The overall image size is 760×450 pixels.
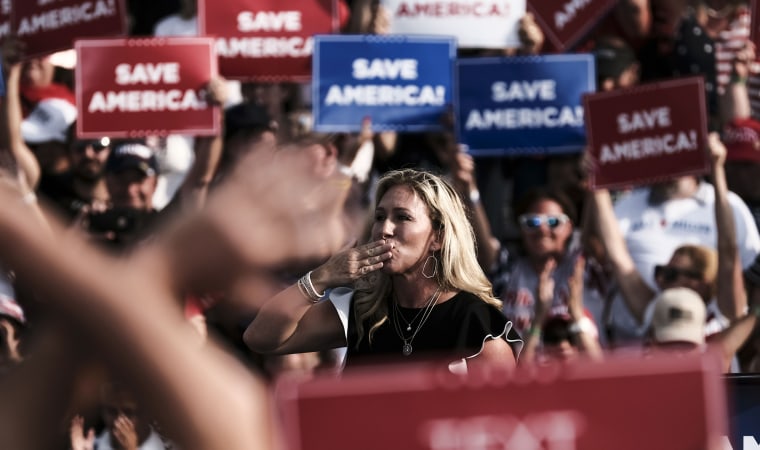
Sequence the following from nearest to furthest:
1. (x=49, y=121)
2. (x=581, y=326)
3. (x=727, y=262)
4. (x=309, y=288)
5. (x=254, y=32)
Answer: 1. (x=309, y=288)
2. (x=581, y=326)
3. (x=727, y=262)
4. (x=254, y=32)
5. (x=49, y=121)

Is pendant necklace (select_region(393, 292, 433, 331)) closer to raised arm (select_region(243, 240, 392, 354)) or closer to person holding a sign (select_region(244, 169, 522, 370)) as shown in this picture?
person holding a sign (select_region(244, 169, 522, 370))

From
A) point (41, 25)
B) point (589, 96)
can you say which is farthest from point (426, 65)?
point (41, 25)

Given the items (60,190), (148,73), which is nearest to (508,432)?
(148,73)

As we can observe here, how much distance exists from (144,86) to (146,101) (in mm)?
93

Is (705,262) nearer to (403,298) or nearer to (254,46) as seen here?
(254,46)

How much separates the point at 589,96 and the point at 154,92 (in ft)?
7.48

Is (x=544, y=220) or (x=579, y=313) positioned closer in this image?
(x=579, y=313)

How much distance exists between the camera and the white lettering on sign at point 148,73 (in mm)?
7824

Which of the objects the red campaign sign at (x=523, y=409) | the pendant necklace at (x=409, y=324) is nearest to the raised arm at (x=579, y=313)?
the pendant necklace at (x=409, y=324)

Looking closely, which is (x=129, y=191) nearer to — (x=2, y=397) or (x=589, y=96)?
(x=589, y=96)

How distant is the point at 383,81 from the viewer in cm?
793

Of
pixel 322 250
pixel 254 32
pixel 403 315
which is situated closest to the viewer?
pixel 322 250

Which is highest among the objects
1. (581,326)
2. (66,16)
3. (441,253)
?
(66,16)

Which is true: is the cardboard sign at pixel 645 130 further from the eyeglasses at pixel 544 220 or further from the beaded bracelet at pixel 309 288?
the beaded bracelet at pixel 309 288
